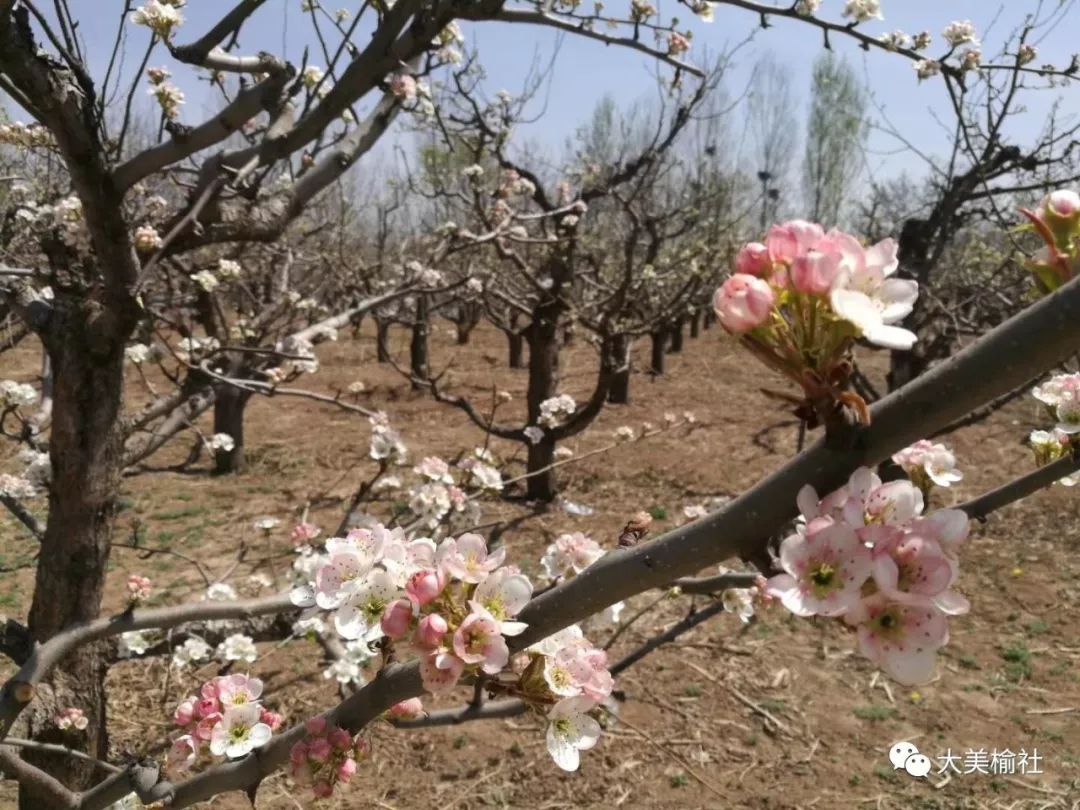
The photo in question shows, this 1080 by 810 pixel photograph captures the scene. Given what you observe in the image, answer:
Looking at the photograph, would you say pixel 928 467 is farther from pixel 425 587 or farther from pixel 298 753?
pixel 298 753

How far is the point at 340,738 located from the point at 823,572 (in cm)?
61

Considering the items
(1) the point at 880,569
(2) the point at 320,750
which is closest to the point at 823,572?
(1) the point at 880,569

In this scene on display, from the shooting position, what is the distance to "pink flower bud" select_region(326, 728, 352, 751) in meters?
0.92

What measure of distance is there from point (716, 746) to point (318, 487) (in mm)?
4540

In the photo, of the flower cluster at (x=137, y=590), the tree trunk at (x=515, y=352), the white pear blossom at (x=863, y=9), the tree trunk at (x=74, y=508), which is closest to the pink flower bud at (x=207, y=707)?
the flower cluster at (x=137, y=590)

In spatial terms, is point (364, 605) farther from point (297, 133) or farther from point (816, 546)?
point (297, 133)

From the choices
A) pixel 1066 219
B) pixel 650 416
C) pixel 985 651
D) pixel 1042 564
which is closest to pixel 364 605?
pixel 1066 219

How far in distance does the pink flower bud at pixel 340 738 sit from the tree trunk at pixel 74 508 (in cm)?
140

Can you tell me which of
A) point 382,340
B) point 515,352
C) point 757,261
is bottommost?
point 757,261

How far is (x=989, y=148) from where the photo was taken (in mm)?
4758

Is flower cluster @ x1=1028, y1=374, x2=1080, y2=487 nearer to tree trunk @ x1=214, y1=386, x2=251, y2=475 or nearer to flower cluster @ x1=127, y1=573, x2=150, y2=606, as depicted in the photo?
flower cluster @ x1=127, y1=573, x2=150, y2=606

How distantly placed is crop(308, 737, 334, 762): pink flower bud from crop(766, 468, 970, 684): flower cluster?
582 mm

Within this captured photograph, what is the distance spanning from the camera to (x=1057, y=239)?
69cm

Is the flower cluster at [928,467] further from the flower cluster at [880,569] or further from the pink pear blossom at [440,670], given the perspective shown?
the pink pear blossom at [440,670]
